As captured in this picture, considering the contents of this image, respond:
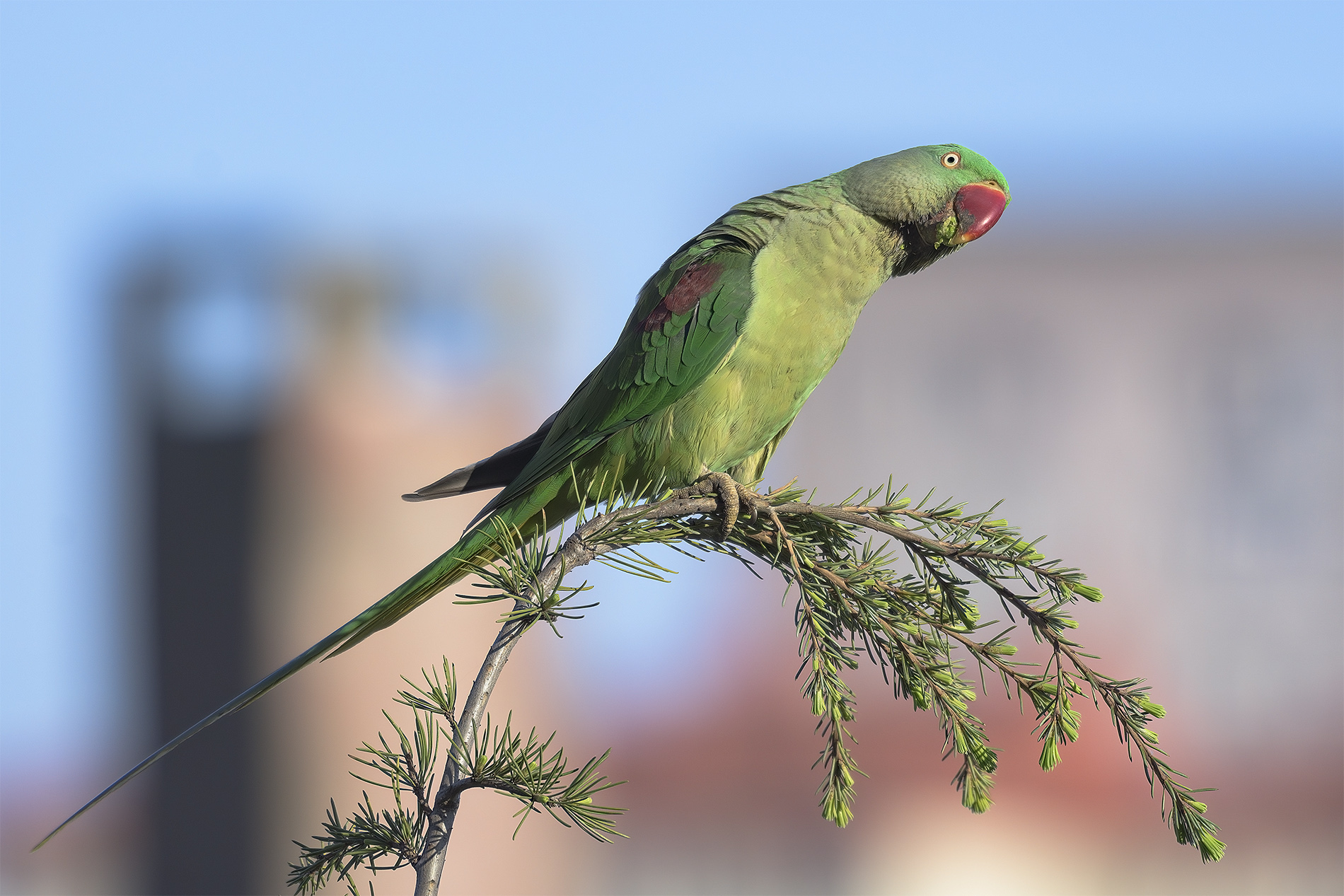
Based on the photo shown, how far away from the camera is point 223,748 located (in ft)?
65.4

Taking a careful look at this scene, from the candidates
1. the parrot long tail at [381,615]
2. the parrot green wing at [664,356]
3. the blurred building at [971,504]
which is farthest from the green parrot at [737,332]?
the blurred building at [971,504]

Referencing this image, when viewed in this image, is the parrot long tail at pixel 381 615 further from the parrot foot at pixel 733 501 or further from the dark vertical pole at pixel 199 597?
the dark vertical pole at pixel 199 597

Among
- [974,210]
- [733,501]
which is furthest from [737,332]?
[974,210]

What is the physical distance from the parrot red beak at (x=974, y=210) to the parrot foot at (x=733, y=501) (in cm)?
129

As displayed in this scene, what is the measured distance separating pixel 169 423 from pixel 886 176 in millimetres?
19725

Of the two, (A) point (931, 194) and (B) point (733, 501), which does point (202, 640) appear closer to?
(A) point (931, 194)

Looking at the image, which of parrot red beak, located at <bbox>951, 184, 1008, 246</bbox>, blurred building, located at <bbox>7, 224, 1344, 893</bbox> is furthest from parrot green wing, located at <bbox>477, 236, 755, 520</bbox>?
blurred building, located at <bbox>7, 224, 1344, 893</bbox>

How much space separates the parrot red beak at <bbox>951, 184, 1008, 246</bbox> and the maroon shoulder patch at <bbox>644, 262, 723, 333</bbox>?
2.67ft

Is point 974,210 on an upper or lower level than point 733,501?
upper

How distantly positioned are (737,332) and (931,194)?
0.80 metres

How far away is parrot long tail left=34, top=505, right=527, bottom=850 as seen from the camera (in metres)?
2.12

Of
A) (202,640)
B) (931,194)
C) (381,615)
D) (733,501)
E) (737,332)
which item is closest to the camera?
(381,615)

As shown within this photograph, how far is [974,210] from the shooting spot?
3.45 m

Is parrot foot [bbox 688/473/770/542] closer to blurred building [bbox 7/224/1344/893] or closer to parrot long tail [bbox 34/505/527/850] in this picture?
parrot long tail [bbox 34/505/527/850]
